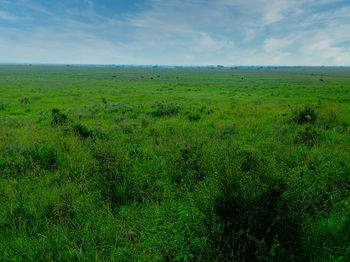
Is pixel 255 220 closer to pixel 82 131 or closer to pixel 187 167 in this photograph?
pixel 187 167

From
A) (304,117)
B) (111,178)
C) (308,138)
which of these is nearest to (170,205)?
(111,178)

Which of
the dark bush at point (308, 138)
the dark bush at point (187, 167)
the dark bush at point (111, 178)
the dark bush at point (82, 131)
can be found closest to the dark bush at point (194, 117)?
the dark bush at point (308, 138)

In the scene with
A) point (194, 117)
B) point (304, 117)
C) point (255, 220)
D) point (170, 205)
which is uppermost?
point (304, 117)

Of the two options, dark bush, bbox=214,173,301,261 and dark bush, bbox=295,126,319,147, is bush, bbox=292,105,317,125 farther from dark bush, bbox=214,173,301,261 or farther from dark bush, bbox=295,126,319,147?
dark bush, bbox=214,173,301,261

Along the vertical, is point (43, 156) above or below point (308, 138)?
below

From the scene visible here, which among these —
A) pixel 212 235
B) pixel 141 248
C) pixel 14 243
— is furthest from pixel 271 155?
pixel 14 243

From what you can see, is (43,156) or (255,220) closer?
(255,220)

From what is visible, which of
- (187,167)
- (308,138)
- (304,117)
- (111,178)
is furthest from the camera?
(304,117)

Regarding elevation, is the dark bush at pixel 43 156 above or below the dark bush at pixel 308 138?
below

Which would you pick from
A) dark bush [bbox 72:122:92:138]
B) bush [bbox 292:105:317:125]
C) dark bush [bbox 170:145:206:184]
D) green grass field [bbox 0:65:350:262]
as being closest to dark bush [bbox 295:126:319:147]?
green grass field [bbox 0:65:350:262]

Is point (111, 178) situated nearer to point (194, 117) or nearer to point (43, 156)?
point (43, 156)

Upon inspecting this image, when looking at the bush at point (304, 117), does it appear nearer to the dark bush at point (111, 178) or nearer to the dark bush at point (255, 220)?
the dark bush at point (255, 220)

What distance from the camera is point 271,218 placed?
103 inches

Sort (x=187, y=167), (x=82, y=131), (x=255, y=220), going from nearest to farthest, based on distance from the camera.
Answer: (x=255, y=220) → (x=187, y=167) → (x=82, y=131)
